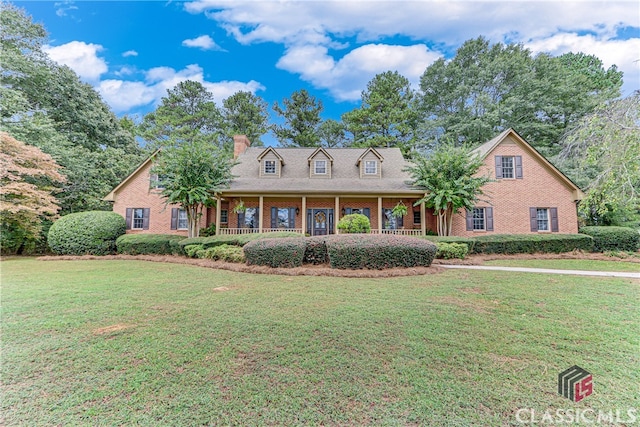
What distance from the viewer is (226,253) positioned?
10867mm

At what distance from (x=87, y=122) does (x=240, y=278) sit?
76.3 ft

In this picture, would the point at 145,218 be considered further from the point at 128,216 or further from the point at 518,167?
the point at 518,167

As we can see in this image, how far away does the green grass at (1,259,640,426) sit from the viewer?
7.66ft

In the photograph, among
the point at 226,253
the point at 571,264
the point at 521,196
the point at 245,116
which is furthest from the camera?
the point at 245,116

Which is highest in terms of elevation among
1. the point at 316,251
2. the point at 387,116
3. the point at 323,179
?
the point at 387,116

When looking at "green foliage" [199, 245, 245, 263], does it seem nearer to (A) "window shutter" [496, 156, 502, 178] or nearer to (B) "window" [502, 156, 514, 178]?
(A) "window shutter" [496, 156, 502, 178]

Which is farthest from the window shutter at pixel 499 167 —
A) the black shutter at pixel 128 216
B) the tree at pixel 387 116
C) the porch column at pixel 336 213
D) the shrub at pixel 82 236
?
the black shutter at pixel 128 216

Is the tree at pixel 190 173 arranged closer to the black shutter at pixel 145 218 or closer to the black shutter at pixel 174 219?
the black shutter at pixel 174 219

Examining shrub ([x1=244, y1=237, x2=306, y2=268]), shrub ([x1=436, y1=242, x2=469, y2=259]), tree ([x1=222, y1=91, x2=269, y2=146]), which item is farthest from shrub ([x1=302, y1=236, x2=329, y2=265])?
tree ([x1=222, y1=91, x2=269, y2=146])

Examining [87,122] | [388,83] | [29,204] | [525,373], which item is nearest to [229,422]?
[525,373]

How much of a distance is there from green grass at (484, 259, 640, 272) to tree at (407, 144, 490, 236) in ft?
12.6

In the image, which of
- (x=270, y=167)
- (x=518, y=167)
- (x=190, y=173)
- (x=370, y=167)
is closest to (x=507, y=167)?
(x=518, y=167)

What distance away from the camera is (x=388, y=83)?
97.9 ft

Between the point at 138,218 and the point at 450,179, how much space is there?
18.5 meters
